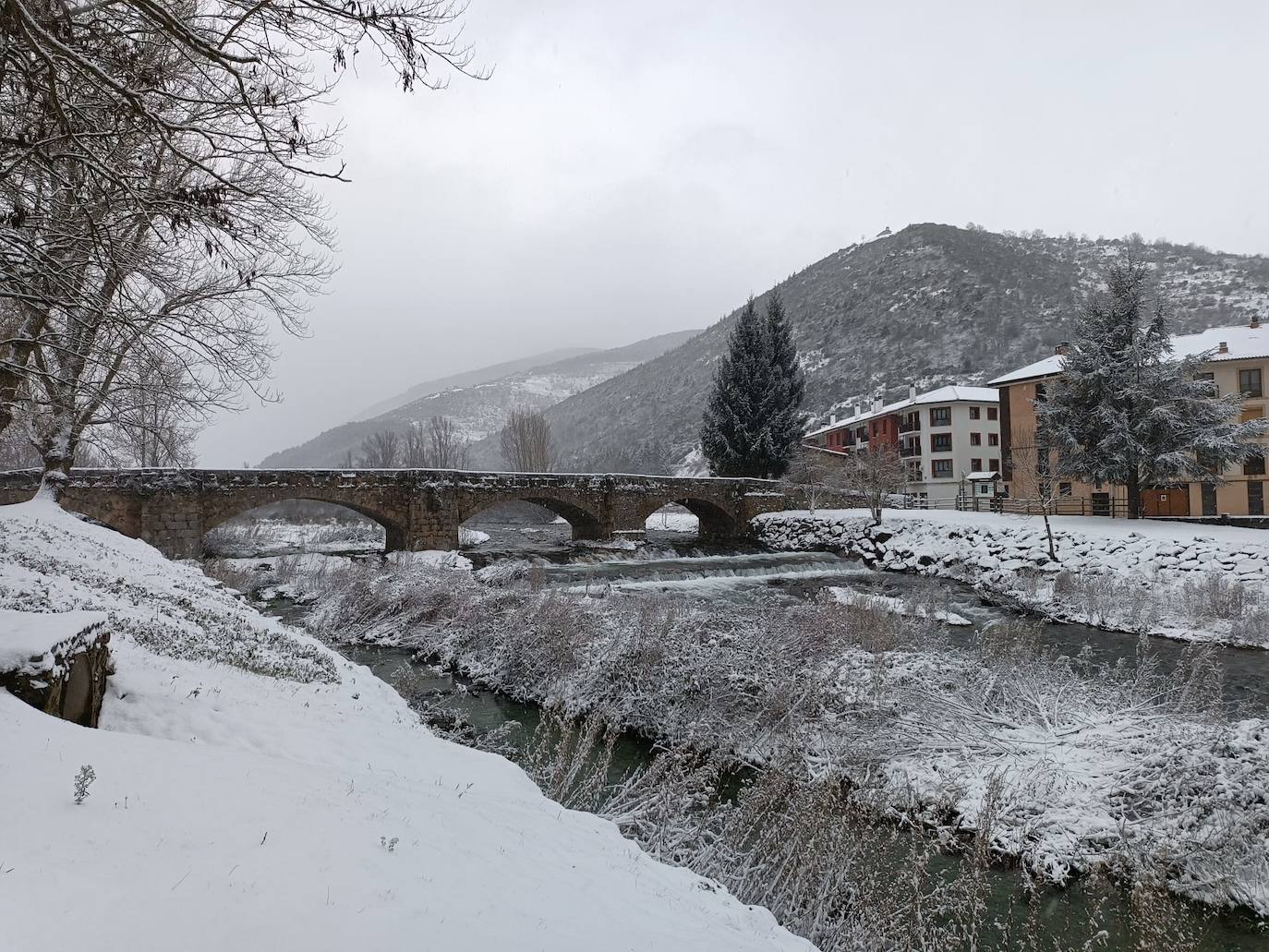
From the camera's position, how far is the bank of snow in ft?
8.25

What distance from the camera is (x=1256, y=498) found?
3147 cm

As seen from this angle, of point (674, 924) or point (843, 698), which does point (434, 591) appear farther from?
point (674, 924)

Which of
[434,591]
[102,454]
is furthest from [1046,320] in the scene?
[102,454]

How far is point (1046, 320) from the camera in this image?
294 feet

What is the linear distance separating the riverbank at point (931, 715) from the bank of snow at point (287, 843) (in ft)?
10.9

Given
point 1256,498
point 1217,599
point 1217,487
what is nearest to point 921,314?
point 1256,498

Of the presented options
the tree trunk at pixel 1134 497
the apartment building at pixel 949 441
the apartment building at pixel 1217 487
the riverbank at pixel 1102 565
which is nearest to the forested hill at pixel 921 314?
the apartment building at pixel 949 441

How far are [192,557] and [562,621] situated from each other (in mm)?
18187

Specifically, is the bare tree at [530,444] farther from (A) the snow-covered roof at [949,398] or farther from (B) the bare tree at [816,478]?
(A) the snow-covered roof at [949,398]

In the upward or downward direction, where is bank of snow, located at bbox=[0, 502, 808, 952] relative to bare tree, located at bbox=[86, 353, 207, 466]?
downward

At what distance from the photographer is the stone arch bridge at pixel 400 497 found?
23672mm

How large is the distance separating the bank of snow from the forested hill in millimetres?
78729

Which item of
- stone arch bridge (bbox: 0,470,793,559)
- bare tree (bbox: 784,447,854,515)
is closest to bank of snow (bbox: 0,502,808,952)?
stone arch bridge (bbox: 0,470,793,559)

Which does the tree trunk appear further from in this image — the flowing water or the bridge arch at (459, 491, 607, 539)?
the bridge arch at (459, 491, 607, 539)
